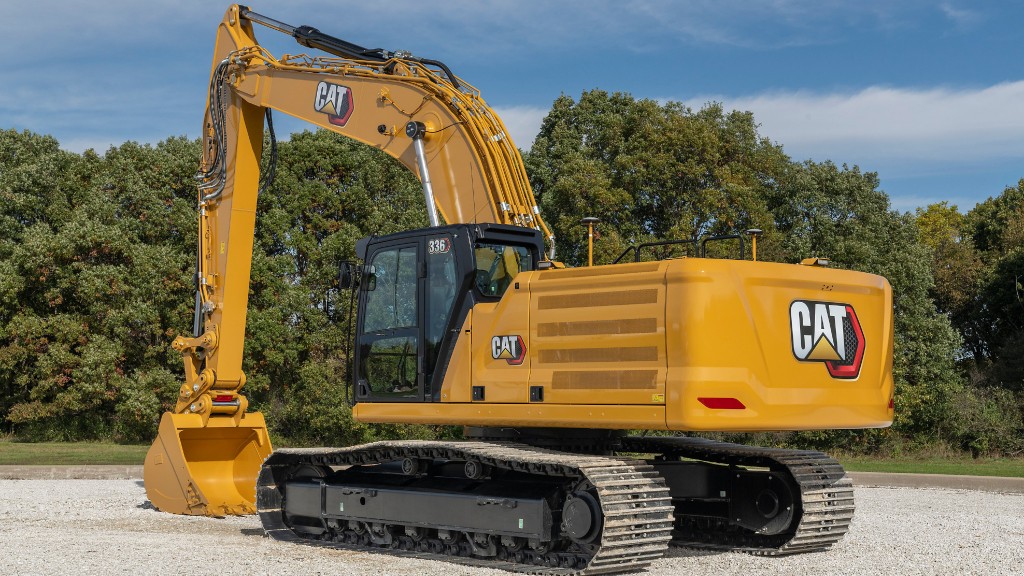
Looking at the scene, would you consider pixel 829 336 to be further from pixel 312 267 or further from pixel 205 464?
pixel 312 267

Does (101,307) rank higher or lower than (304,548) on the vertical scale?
higher

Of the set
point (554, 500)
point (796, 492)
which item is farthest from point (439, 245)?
point (796, 492)

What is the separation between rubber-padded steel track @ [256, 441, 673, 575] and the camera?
916 centimetres

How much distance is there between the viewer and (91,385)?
1385 inches

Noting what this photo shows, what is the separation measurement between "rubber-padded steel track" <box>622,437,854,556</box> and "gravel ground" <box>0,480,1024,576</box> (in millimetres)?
233

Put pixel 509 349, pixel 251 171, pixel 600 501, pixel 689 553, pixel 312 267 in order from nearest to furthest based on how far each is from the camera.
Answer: pixel 600 501 → pixel 509 349 → pixel 689 553 → pixel 251 171 → pixel 312 267

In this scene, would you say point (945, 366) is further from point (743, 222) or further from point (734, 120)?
point (734, 120)

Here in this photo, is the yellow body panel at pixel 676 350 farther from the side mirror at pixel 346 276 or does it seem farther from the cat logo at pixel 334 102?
the cat logo at pixel 334 102

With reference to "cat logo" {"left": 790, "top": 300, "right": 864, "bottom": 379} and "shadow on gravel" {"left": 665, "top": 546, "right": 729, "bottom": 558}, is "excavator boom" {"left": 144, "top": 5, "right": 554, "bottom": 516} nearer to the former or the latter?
"cat logo" {"left": 790, "top": 300, "right": 864, "bottom": 379}

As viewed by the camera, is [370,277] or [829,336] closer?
[829,336]

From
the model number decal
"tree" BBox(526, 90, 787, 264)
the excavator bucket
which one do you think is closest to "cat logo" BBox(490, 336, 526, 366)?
the model number decal

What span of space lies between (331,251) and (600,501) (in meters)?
28.8

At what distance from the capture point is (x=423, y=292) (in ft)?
36.1

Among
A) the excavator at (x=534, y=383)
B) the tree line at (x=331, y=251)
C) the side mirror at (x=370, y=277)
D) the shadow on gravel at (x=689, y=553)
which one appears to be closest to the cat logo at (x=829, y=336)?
the excavator at (x=534, y=383)
